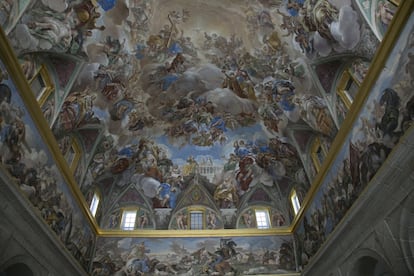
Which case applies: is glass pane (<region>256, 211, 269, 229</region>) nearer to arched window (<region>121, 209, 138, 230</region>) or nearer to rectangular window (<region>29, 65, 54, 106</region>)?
arched window (<region>121, 209, 138, 230</region>)

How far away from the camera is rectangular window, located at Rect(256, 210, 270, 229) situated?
18.2 metres

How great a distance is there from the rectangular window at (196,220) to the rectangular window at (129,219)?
10.5 feet

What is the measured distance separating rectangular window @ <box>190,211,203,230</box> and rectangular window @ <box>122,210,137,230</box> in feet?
10.5

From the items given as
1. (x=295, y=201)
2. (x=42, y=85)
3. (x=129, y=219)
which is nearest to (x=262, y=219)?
(x=295, y=201)

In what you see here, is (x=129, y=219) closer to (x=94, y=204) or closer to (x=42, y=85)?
(x=94, y=204)

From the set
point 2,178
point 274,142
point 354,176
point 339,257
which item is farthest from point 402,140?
point 2,178

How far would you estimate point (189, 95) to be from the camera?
16.9 m

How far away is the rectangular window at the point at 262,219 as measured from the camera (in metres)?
18.2

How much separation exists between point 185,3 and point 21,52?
23.2 ft

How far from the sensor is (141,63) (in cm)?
1480

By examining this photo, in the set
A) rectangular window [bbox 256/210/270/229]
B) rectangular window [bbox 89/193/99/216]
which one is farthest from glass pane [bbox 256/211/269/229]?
rectangular window [bbox 89/193/99/216]

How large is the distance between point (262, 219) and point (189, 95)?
8132 mm

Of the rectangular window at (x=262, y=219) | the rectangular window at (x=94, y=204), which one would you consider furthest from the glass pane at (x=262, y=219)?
the rectangular window at (x=94, y=204)

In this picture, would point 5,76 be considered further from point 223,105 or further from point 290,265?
point 290,265
